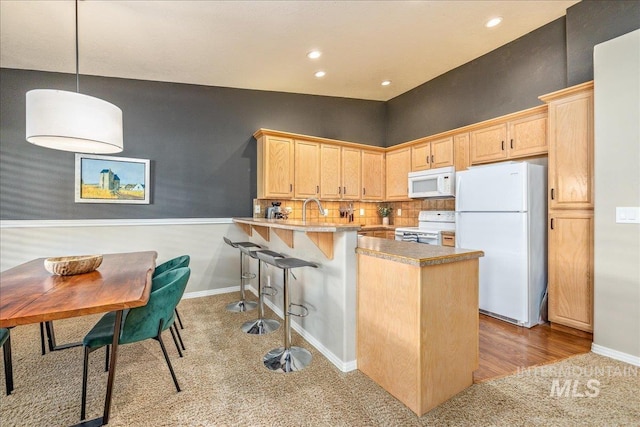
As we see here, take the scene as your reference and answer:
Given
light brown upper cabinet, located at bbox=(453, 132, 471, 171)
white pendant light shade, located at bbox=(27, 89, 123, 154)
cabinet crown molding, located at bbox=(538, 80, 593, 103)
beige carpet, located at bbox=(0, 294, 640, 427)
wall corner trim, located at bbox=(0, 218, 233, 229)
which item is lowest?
beige carpet, located at bbox=(0, 294, 640, 427)

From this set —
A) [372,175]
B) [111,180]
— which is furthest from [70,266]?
[372,175]

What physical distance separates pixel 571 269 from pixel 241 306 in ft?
11.3

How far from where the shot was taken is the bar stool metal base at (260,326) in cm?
281

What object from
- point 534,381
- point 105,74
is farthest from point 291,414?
point 105,74

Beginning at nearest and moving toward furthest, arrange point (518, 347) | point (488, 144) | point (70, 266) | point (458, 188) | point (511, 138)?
point (70, 266) → point (518, 347) → point (511, 138) → point (458, 188) → point (488, 144)

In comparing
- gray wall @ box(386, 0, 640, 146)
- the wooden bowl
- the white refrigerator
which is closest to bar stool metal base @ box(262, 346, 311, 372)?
the wooden bowl

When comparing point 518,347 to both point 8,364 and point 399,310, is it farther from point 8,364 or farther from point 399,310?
point 8,364

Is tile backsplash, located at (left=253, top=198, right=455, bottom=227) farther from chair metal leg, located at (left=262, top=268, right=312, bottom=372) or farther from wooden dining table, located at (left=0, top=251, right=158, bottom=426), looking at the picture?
wooden dining table, located at (left=0, top=251, right=158, bottom=426)

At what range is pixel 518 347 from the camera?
2.47 metres

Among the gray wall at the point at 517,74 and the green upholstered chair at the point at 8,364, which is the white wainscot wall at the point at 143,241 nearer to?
the green upholstered chair at the point at 8,364

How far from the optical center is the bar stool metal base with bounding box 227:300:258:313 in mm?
3477

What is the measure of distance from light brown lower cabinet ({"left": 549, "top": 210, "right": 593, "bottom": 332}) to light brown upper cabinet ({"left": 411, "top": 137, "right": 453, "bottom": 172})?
5.09 feet

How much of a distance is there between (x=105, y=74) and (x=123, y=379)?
141 inches

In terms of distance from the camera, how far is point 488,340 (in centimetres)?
261
